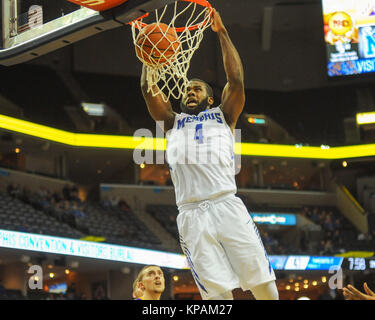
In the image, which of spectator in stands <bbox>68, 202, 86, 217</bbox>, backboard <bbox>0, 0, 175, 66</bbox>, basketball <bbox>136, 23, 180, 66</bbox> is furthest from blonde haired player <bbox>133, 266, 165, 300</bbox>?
spectator in stands <bbox>68, 202, 86, 217</bbox>

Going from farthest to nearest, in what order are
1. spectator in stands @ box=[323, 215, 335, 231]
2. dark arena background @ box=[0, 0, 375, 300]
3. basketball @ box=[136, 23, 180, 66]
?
spectator in stands @ box=[323, 215, 335, 231] < dark arena background @ box=[0, 0, 375, 300] < basketball @ box=[136, 23, 180, 66]

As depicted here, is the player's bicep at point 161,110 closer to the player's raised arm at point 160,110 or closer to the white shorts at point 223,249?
the player's raised arm at point 160,110

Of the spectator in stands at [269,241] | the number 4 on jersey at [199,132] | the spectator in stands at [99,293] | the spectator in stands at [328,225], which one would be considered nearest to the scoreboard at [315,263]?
the spectator in stands at [269,241]

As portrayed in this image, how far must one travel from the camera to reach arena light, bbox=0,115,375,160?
72.6 ft

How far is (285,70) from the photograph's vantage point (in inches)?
1115

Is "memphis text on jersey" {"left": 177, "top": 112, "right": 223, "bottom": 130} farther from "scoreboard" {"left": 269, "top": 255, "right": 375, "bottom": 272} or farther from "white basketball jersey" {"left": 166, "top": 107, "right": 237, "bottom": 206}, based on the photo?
"scoreboard" {"left": 269, "top": 255, "right": 375, "bottom": 272}

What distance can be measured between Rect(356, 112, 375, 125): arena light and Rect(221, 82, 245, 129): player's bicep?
22.9 meters

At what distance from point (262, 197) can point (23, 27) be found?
22.3m

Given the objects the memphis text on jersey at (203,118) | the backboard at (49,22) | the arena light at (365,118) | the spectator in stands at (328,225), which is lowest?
the spectator in stands at (328,225)

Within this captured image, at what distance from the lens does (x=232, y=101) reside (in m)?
4.76

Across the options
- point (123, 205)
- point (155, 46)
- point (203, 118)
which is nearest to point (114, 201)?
point (123, 205)

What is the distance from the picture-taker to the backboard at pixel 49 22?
479 cm

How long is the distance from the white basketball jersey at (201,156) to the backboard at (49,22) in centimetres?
87
